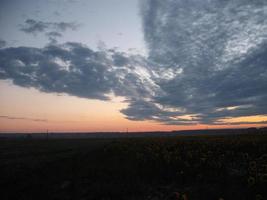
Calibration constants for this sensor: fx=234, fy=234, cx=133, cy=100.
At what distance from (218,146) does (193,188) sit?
23.1 feet

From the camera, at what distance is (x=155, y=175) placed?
14664 mm

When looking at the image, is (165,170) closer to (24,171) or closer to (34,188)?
(34,188)

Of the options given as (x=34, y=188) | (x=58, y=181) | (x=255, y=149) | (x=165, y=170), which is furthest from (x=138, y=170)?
(x=255, y=149)

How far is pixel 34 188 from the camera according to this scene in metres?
15.0

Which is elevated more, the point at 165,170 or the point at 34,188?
the point at 165,170

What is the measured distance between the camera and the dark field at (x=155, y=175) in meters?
11.8

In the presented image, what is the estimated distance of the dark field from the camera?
11.8 meters

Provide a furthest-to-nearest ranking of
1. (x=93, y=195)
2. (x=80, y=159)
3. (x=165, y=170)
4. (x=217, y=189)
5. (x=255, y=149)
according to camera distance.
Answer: (x=80, y=159) < (x=255, y=149) < (x=165, y=170) < (x=93, y=195) < (x=217, y=189)

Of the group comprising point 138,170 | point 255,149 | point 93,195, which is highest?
point 255,149

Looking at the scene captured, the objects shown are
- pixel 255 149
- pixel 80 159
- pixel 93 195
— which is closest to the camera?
pixel 93 195

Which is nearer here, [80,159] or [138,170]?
[138,170]

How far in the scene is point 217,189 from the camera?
38.3ft

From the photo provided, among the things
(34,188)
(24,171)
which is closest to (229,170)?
(34,188)

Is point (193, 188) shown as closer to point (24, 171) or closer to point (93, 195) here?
point (93, 195)
